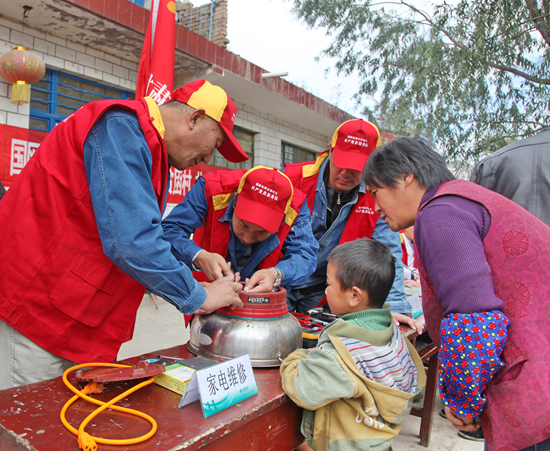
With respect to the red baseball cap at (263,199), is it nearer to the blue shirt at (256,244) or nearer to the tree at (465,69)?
the blue shirt at (256,244)

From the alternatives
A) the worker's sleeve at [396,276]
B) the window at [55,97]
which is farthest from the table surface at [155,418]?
the window at [55,97]

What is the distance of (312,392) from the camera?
4.22 ft

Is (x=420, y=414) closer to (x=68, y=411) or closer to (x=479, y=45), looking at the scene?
(x=68, y=411)

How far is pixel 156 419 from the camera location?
108 centimetres

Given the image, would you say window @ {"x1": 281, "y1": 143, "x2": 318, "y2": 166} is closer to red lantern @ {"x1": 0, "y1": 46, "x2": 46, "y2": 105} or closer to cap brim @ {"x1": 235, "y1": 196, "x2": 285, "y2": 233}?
red lantern @ {"x1": 0, "y1": 46, "x2": 46, "y2": 105}

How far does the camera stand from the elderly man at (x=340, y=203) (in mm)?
2424

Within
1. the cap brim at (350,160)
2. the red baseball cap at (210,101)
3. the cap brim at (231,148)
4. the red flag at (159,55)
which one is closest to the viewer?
the red baseball cap at (210,101)

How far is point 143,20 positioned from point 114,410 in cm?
475

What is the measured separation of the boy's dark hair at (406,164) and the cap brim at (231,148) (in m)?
0.57

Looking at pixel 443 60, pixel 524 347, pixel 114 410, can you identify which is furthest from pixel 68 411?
pixel 443 60

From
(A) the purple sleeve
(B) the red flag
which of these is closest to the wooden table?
(A) the purple sleeve

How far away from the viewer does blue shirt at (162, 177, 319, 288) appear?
215 cm

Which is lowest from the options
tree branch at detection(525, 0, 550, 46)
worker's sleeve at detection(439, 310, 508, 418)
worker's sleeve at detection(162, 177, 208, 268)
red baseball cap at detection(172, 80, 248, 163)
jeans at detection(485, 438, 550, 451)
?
jeans at detection(485, 438, 550, 451)

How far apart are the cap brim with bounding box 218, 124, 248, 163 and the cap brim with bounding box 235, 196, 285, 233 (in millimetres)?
251
